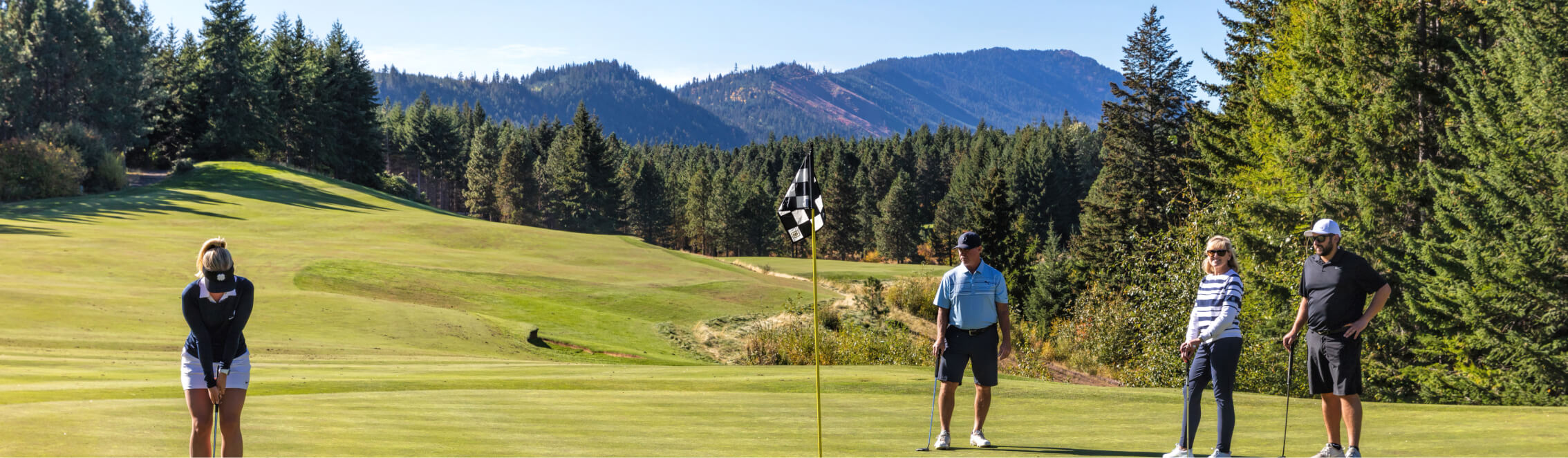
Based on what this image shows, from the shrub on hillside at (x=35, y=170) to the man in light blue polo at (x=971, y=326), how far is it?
205ft

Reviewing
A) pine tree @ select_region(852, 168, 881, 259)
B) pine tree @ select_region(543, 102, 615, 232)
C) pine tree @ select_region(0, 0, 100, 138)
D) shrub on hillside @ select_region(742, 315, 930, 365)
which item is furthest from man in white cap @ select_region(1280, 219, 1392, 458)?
pine tree @ select_region(852, 168, 881, 259)

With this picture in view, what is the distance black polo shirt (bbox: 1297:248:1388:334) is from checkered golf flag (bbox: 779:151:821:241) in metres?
4.54

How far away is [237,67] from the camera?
270 ft

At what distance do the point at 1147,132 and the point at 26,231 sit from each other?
50.7 meters

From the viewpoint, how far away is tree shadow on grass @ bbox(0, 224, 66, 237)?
126 ft

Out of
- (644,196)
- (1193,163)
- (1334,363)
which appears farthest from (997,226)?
(644,196)

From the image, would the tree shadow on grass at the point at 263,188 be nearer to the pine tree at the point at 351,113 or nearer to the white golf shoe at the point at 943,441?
the pine tree at the point at 351,113

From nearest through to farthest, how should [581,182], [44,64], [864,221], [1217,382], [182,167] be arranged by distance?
[1217,382], [44,64], [182,167], [581,182], [864,221]

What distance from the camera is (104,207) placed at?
170ft

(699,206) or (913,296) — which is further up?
(699,206)

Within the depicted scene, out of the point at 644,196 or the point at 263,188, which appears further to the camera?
the point at 644,196

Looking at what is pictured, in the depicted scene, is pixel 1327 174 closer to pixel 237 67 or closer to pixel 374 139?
pixel 237 67

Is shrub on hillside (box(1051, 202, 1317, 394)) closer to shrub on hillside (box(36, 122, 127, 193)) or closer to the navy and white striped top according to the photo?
the navy and white striped top

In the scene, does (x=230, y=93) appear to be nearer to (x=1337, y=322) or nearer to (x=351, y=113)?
(x=351, y=113)
